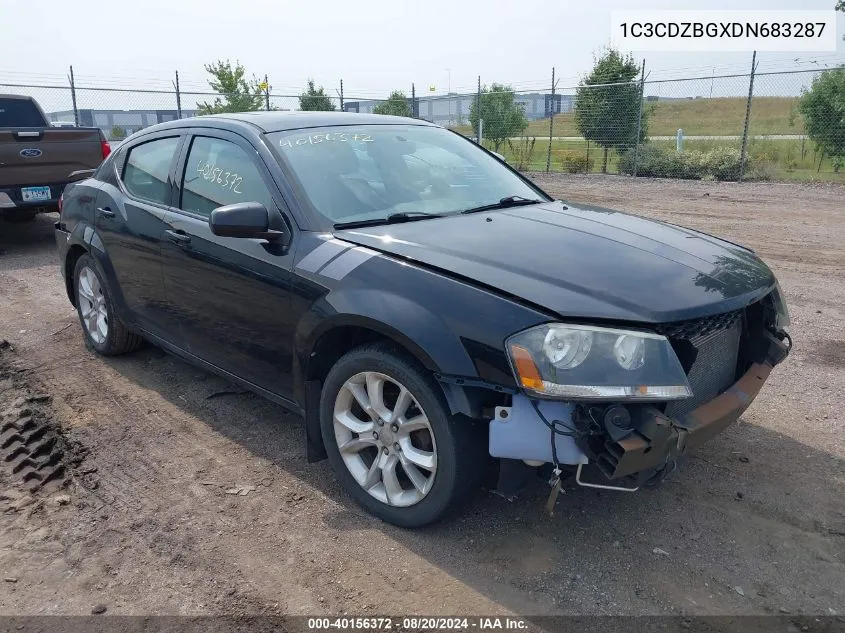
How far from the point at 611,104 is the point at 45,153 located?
14407mm

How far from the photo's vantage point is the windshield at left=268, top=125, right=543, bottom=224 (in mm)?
3445

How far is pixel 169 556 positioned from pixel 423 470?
1088mm

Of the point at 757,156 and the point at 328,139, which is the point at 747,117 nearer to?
the point at 757,156

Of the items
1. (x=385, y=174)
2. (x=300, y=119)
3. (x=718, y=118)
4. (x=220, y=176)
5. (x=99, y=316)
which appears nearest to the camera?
(x=385, y=174)

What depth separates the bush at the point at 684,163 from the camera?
16.3 metres

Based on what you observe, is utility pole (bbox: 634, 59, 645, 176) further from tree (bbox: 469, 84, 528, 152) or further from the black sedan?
the black sedan

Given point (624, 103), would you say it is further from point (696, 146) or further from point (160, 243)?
point (160, 243)

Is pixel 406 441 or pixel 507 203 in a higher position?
pixel 507 203

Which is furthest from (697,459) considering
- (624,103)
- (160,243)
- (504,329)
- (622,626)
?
(624,103)

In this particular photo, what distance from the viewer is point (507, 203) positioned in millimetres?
3871

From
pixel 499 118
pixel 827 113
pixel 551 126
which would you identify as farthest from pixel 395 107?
pixel 827 113

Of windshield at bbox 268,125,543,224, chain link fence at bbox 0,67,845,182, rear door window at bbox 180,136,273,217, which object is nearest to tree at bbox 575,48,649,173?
chain link fence at bbox 0,67,845,182

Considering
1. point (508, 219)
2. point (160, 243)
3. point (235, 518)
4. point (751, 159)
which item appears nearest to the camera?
point (235, 518)

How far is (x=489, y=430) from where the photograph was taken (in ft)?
8.59
